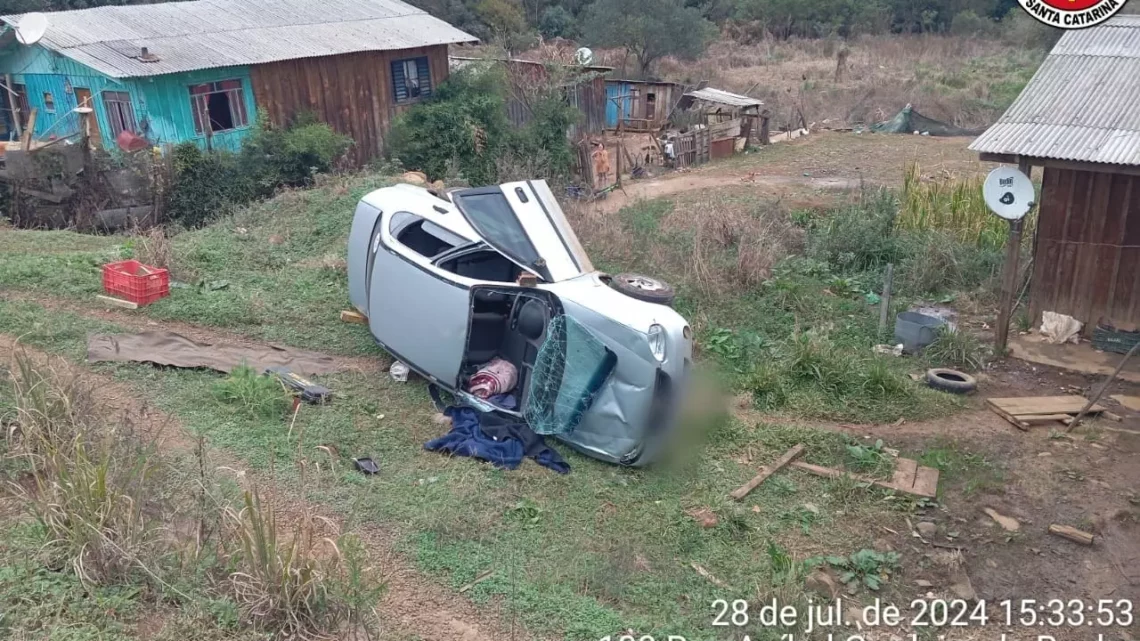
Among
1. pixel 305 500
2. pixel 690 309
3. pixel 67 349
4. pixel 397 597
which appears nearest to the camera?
pixel 397 597

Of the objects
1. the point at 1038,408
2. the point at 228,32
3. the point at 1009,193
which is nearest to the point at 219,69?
the point at 228,32

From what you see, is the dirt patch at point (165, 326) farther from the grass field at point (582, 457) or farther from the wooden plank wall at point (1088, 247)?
the wooden plank wall at point (1088, 247)

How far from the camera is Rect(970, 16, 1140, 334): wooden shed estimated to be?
882cm

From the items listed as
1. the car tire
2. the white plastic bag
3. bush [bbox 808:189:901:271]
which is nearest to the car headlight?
the car tire

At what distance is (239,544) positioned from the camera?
4.42 m

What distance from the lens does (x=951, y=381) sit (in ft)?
28.5

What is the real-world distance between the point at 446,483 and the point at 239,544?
6.41 ft

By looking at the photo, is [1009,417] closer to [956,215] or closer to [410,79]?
[956,215]

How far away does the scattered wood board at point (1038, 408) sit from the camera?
7.97m

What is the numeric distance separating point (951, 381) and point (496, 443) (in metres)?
4.65

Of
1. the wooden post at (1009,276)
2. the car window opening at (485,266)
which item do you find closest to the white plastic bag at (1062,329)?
the wooden post at (1009,276)

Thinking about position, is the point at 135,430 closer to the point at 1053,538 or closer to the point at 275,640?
the point at 275,640

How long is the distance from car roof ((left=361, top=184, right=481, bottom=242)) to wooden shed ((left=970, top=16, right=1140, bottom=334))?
508 cm

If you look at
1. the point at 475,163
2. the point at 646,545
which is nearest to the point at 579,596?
the point at 646,545
